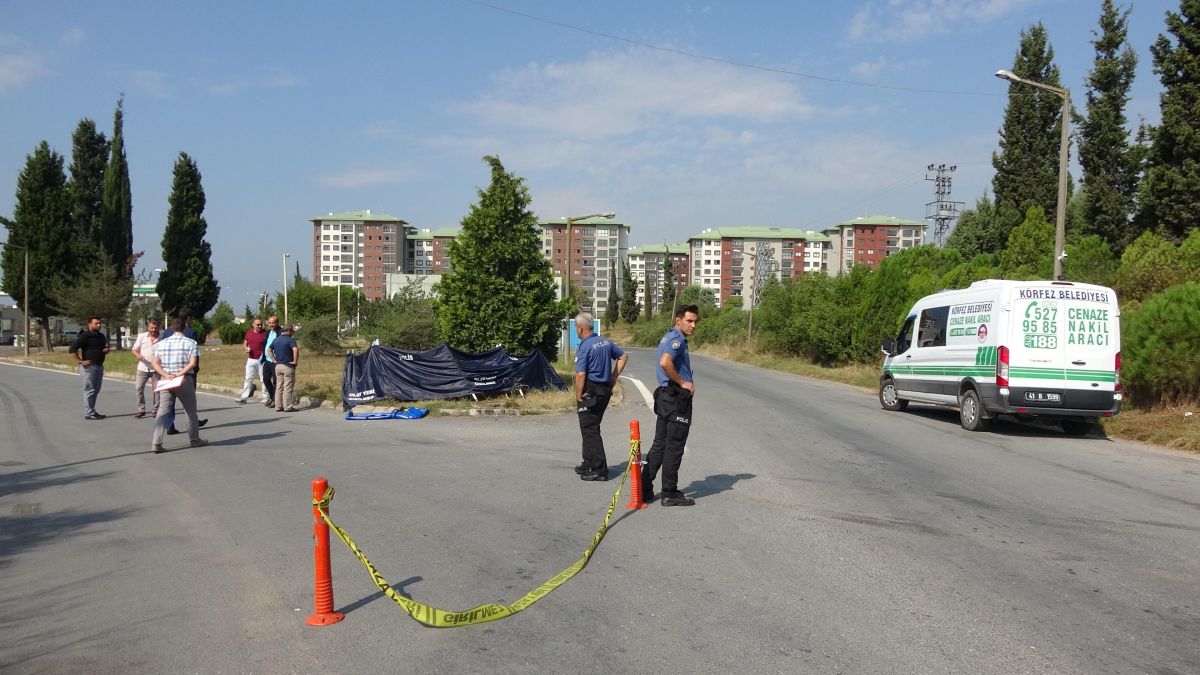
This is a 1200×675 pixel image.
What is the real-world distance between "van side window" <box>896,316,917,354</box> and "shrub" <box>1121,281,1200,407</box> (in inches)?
151

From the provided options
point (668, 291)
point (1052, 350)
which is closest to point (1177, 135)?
point (1052, 350)

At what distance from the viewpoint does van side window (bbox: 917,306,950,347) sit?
16.0 meters

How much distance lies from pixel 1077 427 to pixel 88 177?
55079 millimetres

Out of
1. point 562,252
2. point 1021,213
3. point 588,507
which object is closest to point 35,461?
point 588,507

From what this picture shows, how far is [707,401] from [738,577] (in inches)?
540

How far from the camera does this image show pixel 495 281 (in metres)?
18.4

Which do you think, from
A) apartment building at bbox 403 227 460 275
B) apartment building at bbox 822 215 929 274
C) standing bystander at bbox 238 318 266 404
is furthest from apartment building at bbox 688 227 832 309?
standing bystander at bbox 238 318 266 404

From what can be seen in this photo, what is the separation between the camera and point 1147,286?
20078 millimetres

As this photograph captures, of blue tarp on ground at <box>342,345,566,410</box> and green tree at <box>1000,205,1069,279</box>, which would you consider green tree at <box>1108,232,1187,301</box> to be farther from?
blue tarp on ground at <box>342,345,566,410</box>

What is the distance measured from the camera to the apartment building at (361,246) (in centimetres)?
14475

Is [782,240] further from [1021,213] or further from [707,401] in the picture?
[707,401]

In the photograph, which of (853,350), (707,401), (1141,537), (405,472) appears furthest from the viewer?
A: (853,350)

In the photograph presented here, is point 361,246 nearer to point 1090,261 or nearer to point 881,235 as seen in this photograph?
point 881,235

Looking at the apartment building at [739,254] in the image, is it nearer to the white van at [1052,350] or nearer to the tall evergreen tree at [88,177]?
the tall evergreen tree at [88,177]
